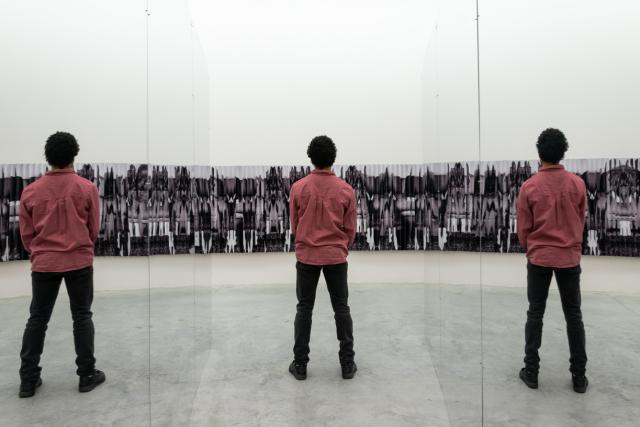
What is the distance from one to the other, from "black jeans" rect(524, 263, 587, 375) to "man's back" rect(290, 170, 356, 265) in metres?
1.54

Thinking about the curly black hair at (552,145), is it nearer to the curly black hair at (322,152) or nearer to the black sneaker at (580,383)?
the black sneaker at (580,383)

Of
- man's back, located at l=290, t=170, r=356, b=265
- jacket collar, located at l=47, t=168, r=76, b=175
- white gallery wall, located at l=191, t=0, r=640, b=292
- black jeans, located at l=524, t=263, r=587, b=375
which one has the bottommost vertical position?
black jeans, located at l=524, t=263, r=587, b=375

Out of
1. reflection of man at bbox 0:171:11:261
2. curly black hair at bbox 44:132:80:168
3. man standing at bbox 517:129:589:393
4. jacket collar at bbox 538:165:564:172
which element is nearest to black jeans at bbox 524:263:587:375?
man standing at bbox 517:129:589:393

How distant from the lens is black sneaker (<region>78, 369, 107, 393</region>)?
5.78 feet

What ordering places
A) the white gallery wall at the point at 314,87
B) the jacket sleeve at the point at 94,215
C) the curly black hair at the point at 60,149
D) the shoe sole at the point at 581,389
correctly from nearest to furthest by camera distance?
the shoe sole at the point at 581,389, the curly black hair at the point at 60,149, the jacket sleeve at the point at 94,215, the white gallery wall at the point at 314,87

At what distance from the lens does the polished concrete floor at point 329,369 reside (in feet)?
5.22

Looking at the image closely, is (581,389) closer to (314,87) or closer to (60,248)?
(60,248)

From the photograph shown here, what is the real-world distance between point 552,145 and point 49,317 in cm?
199

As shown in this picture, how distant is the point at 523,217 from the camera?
A: 1.91 meters

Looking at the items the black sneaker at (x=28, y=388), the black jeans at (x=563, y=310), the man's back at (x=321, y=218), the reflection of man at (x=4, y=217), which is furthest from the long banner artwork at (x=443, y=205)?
the man's back at (x=321, y=218)

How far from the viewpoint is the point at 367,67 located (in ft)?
19.0

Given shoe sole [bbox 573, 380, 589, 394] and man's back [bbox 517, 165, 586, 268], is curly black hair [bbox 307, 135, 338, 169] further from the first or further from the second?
shoe sole [bbox 573, 380, 589, 394]

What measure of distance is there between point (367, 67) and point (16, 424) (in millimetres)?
5197

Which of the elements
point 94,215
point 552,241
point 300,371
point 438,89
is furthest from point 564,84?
point 300,371
